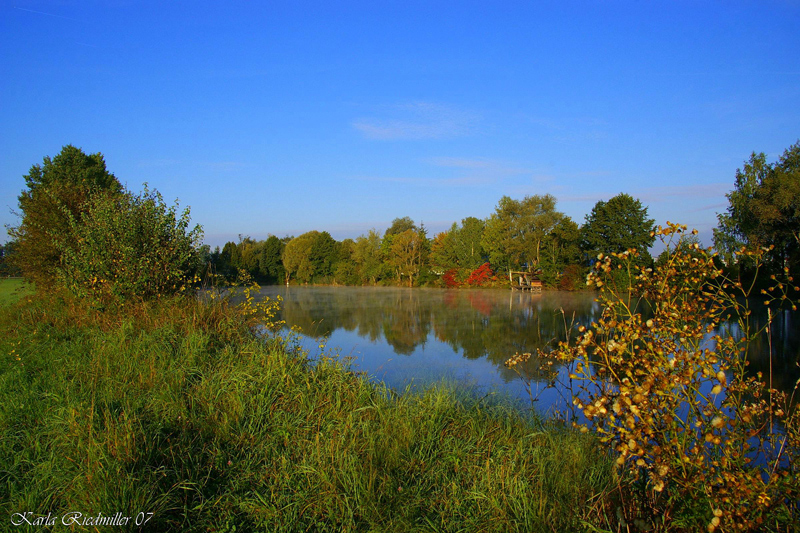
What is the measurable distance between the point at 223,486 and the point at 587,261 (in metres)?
37.3

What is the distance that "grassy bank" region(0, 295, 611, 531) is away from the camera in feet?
9.62

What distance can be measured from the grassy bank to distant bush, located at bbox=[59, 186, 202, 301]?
6.14 feet

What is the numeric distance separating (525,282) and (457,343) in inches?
1122

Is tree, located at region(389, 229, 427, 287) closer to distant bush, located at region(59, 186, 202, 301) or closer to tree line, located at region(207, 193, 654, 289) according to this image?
tree line, located at region(207, 193, 654, 289)

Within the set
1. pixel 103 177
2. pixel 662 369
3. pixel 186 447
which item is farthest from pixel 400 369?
pixel 103 177

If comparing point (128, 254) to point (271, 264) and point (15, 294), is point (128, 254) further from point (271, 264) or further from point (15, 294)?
point (271, 264)

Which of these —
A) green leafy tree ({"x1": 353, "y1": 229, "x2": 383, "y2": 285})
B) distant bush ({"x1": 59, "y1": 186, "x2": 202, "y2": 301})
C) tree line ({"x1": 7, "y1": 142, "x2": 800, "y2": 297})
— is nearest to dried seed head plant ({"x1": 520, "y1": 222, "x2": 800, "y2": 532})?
tree line ({"x1": 7, "y1": 142, "x2": 800, "y2": 297})

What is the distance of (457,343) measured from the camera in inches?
494

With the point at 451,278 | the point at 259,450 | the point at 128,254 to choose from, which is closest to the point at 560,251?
the point at 451,278

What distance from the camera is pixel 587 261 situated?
120 ft

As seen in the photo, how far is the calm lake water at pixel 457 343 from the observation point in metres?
8.09

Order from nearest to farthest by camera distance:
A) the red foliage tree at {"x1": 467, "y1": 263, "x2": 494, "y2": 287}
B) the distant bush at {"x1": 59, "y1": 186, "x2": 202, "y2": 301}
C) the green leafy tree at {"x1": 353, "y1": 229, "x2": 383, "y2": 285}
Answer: the distant bush at {"x1": 59, "y1": 186, "x2": 202, "y2": 301}
the red foliage tree at {"x1": 467, "y1": 263, "x2": 494, "y2": 287}
the green leafy tree at {"x1": 353, "y1": 229, "x2": 383, "y2": 285}

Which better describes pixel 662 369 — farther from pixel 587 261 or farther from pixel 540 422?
pixel 587 261

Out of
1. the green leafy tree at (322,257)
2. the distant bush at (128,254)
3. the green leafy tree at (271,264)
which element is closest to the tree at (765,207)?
the distant bush at (128,254)
